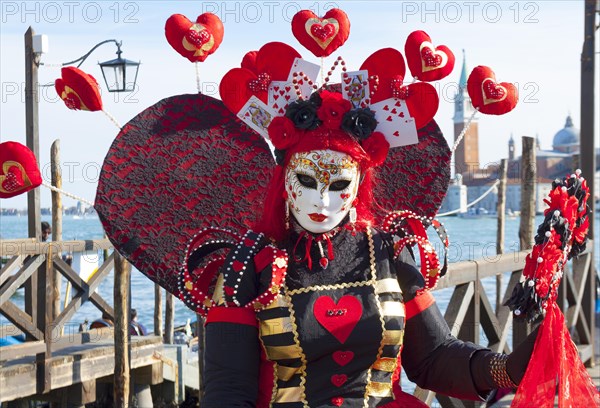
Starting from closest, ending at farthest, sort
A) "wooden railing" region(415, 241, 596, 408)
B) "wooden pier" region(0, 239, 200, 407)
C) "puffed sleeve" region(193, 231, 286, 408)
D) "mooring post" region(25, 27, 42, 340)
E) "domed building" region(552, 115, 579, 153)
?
"puffed sleeve" region(193, 231, 286, 408), "wooden railing" region(415, 241, 596, 408), "wooden pier" region(0, 239, 200, 407), "mooring post" region(25, 27, 42, 340), "domed building" region(552, 115, 579, 153)

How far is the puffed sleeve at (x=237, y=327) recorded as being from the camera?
2404 millimetres

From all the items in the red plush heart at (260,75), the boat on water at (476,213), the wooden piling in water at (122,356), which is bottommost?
the boat on water at (476,213)

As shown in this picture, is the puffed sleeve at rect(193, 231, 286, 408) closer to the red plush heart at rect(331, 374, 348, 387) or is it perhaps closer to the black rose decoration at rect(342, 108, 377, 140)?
the red plush heart at rect(331, 374, 348, 387)

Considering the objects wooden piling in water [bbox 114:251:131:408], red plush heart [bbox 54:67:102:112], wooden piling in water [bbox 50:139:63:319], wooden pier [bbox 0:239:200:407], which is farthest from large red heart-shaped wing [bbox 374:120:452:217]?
wooden piling in water [bbox 50:139:63:319]

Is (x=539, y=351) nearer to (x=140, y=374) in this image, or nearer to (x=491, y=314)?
(x=491, y=314)

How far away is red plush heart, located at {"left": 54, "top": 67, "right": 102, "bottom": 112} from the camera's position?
8.66 ft

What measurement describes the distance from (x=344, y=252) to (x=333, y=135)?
0.31 m

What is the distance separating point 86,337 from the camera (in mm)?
7844

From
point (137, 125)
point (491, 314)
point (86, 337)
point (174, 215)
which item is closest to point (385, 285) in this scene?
point (174, 215)

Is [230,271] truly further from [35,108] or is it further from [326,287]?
[35,108]

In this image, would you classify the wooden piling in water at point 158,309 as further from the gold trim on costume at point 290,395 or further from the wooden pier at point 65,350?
the gold trim on costume at point 290,395

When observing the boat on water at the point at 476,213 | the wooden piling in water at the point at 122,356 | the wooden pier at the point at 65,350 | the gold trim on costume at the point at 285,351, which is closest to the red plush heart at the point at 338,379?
the gold trim on costume at the point at 285,351

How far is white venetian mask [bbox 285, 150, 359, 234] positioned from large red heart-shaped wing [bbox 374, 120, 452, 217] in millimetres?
307

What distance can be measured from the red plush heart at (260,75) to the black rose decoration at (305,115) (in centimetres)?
11
